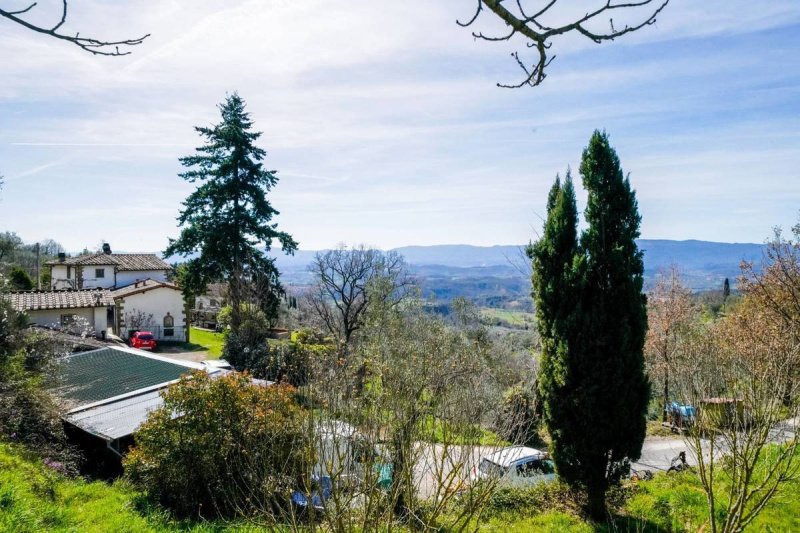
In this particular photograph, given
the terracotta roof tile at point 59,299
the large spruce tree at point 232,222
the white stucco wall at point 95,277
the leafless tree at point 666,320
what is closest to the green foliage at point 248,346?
the large spruce tree at point 232,222

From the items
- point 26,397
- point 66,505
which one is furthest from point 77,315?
point 66,505

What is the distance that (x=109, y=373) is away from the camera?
51.8 feet

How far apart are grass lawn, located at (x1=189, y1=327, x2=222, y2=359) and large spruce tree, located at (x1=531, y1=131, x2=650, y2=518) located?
23.6m

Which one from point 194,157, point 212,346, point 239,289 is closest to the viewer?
point 239,289

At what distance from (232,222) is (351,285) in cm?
738

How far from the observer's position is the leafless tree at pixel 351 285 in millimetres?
28111

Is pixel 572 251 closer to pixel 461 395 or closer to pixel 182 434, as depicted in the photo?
pixel 461 395

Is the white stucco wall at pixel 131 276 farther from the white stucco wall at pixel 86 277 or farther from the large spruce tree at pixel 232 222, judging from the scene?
the large spruce tree at pixel 232 222

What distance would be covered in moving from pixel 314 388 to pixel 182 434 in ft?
16.7

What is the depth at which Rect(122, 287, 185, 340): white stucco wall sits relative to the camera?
3284cm

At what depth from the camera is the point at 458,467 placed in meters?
4.73

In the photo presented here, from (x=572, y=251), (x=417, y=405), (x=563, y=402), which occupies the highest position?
(x=572, y=251)

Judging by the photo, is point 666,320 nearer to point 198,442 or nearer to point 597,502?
point 597,502

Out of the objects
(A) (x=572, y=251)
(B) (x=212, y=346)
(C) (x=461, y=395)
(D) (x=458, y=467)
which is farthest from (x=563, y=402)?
(B) (x=212, y=346)
